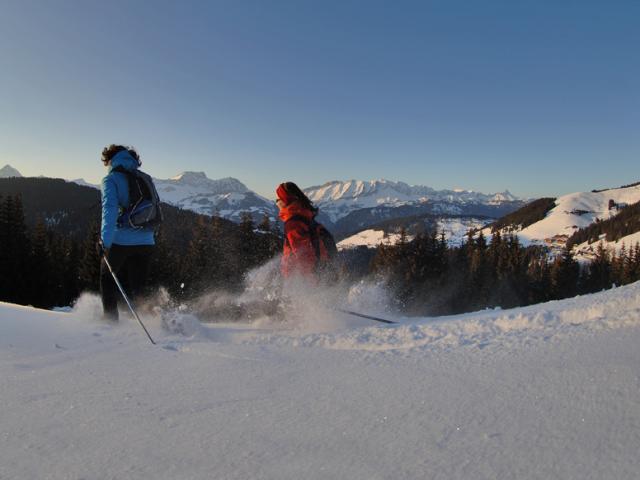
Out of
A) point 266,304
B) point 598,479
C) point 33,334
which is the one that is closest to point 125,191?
point 33,334

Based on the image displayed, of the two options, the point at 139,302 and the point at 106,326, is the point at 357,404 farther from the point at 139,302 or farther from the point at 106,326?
the point at 139,302

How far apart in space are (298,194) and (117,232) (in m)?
2.61

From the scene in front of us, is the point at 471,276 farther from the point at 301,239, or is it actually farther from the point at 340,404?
the point at 340,404

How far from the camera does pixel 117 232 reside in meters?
5.00

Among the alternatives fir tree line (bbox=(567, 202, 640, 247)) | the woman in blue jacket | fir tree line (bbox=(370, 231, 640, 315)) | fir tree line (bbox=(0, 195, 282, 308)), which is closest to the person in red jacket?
the woman in blue jacket

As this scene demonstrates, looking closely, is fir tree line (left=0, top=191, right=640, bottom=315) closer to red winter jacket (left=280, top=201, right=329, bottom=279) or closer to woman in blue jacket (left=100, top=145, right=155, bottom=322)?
red winter jacket (left=280, top=201, right=329, bottom=279)

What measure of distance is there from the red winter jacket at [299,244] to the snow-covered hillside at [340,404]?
186 centimetres

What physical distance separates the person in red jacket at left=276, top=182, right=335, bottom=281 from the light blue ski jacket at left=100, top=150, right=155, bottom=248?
6.65 ft

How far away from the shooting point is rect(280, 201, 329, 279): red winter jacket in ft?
18.1

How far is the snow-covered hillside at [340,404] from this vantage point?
5.26 feet

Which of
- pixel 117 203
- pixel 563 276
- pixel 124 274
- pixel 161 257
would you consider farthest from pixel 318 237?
pixel 563 276

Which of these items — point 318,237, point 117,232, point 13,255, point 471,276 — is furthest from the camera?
point 471,276

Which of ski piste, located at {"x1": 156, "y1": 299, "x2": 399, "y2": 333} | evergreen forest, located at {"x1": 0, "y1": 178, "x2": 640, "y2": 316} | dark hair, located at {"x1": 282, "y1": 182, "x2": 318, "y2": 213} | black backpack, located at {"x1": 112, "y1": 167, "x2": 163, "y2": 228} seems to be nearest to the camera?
black backpack, located at {"x1": 112, "y1": 167, "x2": 163, "y2": 228}

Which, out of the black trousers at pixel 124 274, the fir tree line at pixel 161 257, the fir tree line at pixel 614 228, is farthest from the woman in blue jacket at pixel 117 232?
the fir tree line at pixel 614 228
